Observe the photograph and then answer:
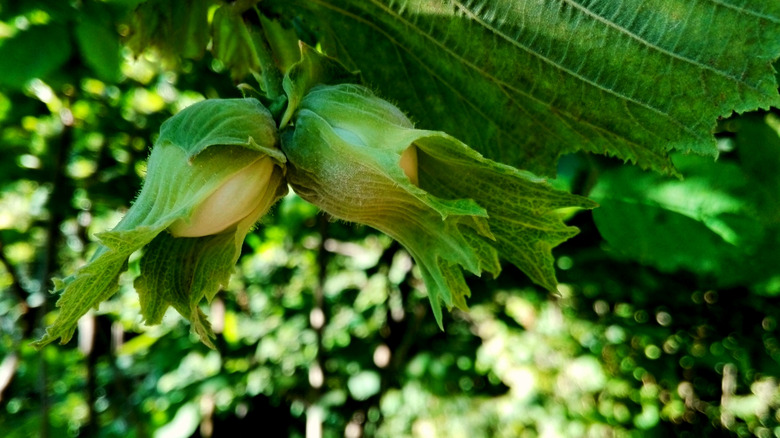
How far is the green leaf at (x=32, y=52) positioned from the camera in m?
0.88

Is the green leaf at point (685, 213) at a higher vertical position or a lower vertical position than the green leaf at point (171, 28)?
lower

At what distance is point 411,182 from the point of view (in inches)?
19.6

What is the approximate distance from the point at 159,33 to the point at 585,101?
590 millimetres

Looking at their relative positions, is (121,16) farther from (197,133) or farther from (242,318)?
(242,318)

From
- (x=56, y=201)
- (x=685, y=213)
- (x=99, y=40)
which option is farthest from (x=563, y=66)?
(x=56, y=201)

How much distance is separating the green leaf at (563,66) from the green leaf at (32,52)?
438 mm

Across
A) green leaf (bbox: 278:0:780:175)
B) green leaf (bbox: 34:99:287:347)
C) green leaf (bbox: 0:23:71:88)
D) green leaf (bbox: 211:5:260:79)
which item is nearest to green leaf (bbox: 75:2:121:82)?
green leaf (bbox: 0:23:71:88)

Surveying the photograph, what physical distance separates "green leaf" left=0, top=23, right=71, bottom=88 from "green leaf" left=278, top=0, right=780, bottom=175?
1.44ft

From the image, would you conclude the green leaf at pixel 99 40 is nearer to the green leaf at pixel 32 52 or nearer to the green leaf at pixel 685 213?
the green leaf at pixel 32 52

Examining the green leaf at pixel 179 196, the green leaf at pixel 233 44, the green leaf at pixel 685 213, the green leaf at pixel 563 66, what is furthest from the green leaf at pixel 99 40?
the green leaf at pixel 685 213

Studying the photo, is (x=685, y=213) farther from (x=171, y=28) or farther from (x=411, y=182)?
(x=171, y=28)

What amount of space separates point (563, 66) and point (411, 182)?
0.26 m

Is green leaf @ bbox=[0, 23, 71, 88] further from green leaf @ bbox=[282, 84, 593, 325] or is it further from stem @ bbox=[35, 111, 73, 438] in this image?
stem @ bbox=[35, 111, 73, 438]

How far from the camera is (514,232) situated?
614 millimetres
